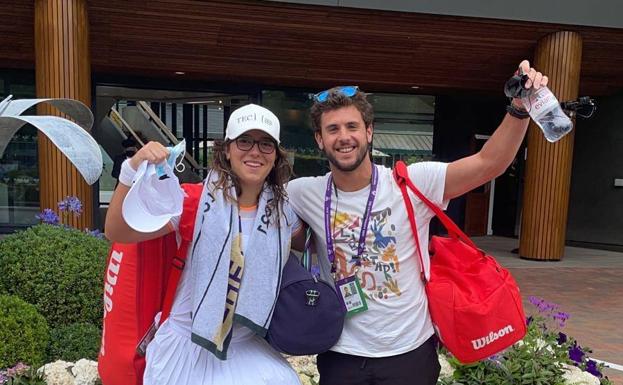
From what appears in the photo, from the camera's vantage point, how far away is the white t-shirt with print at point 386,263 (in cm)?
188

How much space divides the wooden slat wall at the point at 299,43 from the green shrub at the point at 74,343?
5.38m

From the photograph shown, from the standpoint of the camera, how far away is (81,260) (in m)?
3.55

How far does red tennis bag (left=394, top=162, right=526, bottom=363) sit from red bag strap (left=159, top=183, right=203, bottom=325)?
765mm

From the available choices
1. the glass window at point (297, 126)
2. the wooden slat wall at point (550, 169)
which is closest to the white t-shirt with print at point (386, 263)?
the wooden slat wall at point (550, 169)

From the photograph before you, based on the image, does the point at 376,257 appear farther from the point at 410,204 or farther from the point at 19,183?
the point at 19,183

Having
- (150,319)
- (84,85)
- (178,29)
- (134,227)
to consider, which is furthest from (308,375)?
(178,29)

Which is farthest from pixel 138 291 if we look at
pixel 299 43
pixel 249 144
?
pixel 299 43

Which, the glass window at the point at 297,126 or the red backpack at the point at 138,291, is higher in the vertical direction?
the glass window at the point at 297,126

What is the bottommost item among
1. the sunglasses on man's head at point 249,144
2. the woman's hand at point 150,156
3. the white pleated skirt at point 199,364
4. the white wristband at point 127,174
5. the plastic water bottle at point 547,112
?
the white pleated skirt at point 199,364

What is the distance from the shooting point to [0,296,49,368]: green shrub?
2.92 meters

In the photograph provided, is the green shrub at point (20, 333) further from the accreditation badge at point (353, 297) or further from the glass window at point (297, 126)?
the glass window at point (297, 126)

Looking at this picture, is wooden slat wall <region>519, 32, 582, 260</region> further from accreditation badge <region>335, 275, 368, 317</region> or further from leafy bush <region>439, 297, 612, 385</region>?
accreditation badge <region>335, 275, 368, 317</region>

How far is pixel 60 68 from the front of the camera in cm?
684

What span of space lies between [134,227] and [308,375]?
196cm
